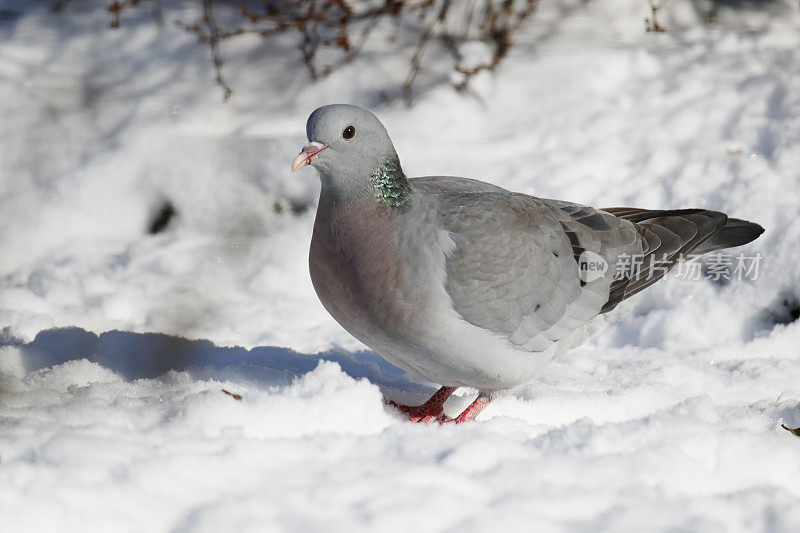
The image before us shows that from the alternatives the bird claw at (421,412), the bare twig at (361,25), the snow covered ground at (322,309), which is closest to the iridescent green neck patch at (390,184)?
the snow covered ground at (322,309)

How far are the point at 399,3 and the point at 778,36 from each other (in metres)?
2.51

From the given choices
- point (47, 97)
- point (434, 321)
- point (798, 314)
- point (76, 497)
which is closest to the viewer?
point (76, 497)

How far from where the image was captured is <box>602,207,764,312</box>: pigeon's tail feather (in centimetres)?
323

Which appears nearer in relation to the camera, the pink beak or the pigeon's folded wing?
the pink beak

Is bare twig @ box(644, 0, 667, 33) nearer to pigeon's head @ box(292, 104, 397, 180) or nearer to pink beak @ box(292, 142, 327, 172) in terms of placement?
pigeon's head @ box(292, 104, 397, 180)

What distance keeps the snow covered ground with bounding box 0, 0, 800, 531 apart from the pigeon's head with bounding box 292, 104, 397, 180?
475 millimetres

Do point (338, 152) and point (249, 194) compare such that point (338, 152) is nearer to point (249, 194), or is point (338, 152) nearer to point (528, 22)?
point (249, 194)

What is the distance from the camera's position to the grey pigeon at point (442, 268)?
2.69 m

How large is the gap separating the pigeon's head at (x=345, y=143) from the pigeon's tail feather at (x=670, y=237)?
1.12m

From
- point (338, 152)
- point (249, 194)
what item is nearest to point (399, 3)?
point (249, 194)

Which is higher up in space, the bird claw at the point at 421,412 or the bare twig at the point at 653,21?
the bare twig at the point at 653,21

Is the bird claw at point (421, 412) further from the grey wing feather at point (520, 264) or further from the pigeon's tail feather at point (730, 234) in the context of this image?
the pigeon's tail feather at point (730, 234)

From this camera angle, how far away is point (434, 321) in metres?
2.69

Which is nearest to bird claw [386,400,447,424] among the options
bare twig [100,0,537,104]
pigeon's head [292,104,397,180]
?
pigeon's head [292,104,397,180]
